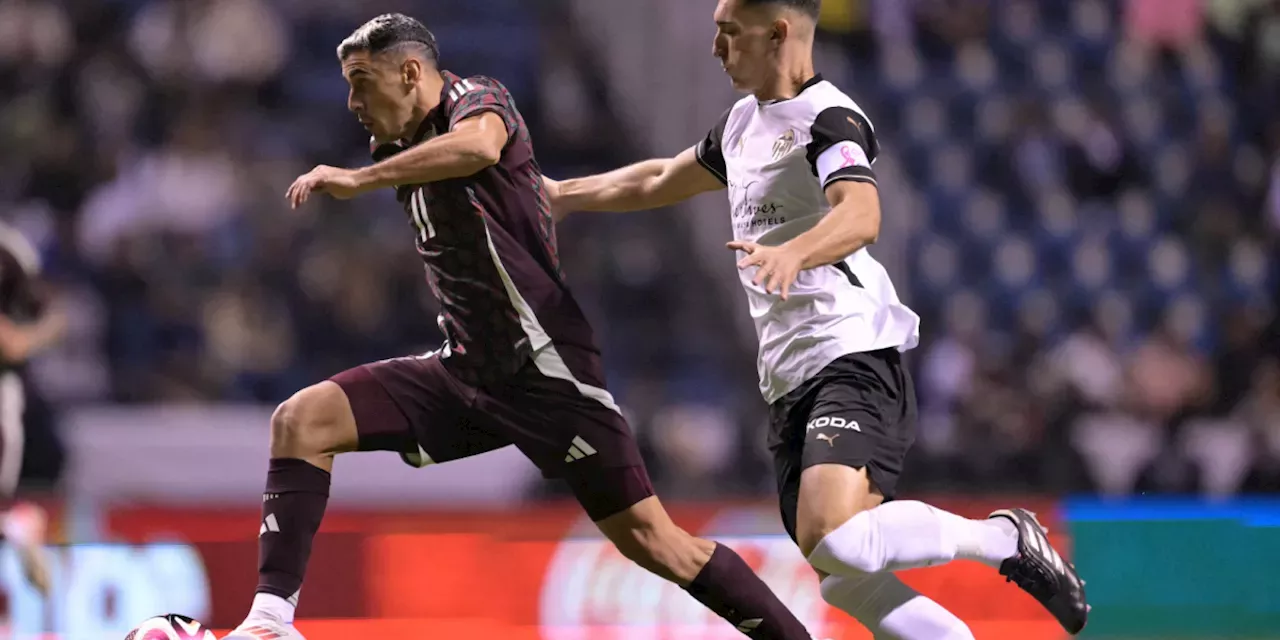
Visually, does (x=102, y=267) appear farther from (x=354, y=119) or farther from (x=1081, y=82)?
(x=1081, y=82)

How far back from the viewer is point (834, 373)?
448 cm

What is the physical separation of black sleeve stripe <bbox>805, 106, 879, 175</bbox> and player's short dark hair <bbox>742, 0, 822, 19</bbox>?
0.33 m

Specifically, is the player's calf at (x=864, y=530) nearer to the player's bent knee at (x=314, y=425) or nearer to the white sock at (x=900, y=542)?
the white sock at (x=900, y=542)

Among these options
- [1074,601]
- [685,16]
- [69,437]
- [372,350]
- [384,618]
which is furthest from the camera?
[685,16]

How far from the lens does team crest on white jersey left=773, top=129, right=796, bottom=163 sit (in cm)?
450

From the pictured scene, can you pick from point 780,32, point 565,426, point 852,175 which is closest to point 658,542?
point 565,426

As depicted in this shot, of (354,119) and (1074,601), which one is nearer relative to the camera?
(1074,601)

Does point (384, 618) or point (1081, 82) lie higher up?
point (1081, 82)

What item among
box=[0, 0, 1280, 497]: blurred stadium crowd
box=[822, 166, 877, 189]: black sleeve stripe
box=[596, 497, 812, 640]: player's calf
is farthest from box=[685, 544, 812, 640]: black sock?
box=[0, 0, 1280, 497]: blurred stadium crowd

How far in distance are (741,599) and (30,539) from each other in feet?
11.4

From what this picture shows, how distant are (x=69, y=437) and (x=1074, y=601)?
21.2ft

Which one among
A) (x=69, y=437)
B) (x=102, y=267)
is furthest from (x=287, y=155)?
(x=69, y=437)

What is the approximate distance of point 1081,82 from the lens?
1278cm

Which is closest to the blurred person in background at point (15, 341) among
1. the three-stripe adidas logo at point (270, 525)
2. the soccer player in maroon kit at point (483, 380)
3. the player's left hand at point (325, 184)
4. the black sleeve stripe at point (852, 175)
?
the three-stripe adidas logo at point (270, 525)
